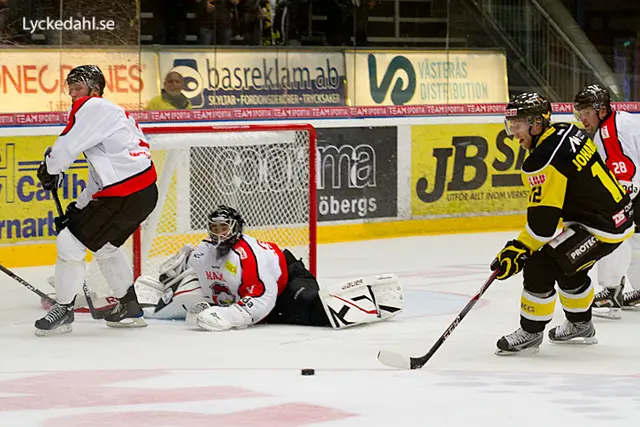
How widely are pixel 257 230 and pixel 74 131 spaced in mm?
1607

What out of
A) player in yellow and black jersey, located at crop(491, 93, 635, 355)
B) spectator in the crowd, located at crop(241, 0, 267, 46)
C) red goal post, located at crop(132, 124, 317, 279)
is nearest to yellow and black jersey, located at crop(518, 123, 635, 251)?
player in yellow and black jersey, located at crop(491, 93, 635, 355)

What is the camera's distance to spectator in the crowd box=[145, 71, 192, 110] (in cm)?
925

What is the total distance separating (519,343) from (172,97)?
459cm

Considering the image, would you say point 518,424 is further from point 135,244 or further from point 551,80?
point 551,80

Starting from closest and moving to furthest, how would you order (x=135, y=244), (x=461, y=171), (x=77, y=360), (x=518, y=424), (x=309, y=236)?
1. (x=518, y=424)
2. (x=77, y=360)
3. (x=135, y=244)
4. (x=309, y=236)
5. (x=461, y=171)

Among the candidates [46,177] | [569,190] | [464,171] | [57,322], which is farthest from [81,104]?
[464,171]

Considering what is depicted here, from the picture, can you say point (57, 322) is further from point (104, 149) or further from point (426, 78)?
point (426, 78)

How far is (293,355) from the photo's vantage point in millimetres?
5422

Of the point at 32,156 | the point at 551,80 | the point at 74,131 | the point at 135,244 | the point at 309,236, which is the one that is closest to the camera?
the point at 74,131

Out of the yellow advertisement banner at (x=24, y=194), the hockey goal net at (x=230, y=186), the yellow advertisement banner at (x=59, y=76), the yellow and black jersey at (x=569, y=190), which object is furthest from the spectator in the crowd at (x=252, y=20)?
the yellow and black jersey at (x=569, y=190)

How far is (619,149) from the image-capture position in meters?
6.53

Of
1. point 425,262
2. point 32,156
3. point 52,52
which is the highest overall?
point 52,52

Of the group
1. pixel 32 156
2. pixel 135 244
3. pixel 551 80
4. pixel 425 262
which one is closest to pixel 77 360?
pixel 135 244

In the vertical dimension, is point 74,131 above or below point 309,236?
above
